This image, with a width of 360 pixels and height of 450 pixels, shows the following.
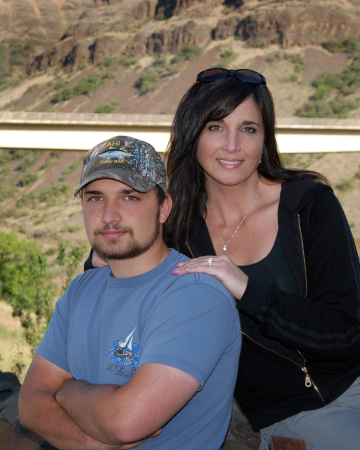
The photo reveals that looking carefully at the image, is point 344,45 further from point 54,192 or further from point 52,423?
point 52,423

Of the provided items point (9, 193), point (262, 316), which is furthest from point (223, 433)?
point (9, 193)

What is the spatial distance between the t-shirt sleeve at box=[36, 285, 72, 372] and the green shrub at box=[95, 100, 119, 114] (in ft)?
156

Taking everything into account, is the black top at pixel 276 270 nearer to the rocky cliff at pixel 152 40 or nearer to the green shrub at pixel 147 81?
the rocky cliff at pixel 152 40

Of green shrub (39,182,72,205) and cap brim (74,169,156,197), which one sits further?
green shrub (39,182,72,205)

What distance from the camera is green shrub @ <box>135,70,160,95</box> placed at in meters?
48.6

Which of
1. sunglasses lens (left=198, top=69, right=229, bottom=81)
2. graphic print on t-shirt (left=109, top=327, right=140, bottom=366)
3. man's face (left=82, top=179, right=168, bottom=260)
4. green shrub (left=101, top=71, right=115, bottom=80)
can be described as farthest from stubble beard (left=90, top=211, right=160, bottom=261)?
green shrub (left=101, top=71, right=115, bottom=80)

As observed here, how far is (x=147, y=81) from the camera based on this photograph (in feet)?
161

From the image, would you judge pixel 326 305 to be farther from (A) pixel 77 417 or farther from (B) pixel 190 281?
(A) pixel 77 417

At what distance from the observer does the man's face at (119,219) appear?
6.39 ft

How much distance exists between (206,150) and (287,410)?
135cm

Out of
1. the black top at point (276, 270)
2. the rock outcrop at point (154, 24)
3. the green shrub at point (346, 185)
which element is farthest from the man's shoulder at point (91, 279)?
the rock outcrop at point (154, 24)

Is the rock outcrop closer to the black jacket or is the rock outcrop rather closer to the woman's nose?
the woman's nose

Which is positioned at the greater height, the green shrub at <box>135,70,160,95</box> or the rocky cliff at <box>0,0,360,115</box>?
the rocky cliff at <box>0,0,360,115</box>

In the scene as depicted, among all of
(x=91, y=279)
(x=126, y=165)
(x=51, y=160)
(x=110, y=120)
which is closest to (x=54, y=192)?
(x=51, y=160)
